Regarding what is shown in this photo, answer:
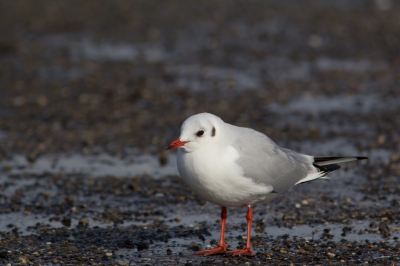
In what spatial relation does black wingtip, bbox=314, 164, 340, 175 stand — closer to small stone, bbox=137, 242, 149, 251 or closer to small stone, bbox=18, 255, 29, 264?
small stone, bbox=137, 242, 149, 251

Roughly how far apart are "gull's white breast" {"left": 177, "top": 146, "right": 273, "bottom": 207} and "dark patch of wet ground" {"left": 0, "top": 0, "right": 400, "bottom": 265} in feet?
2.11

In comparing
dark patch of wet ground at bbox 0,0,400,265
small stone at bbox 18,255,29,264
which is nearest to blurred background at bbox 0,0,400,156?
dark patch of wet ground at bbox 0,0,400,265

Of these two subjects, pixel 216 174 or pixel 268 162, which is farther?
pixel 268 162

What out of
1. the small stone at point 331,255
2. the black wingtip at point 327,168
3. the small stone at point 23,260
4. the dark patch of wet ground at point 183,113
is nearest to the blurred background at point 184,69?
the dark patch of wet ground at point 183,113

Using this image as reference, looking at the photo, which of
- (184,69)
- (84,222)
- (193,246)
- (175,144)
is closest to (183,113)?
(184,69)

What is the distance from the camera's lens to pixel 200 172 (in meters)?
5.89

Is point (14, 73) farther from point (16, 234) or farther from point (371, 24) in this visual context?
point (371, 24)

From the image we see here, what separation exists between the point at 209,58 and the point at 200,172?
31.7 ft

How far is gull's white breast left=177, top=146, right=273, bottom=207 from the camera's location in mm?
5898

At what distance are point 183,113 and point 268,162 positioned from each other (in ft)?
17.8

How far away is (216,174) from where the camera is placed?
19.4 feet

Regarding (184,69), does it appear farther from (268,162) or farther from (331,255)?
(331,255)

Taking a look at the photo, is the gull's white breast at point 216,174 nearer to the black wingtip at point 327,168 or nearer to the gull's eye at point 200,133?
the gull's eye at point 200,133

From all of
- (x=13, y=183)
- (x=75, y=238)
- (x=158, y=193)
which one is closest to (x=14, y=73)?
(x=13, y=183)
